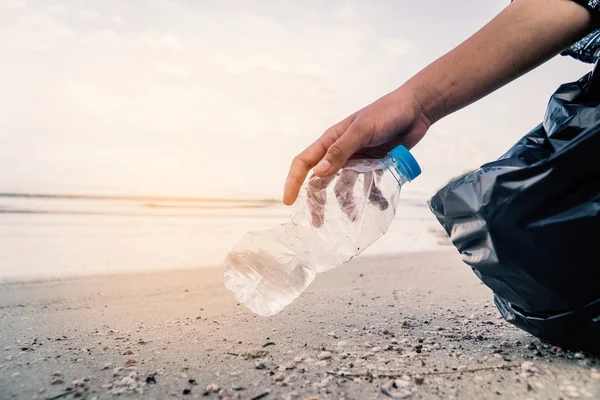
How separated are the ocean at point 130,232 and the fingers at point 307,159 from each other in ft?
10.4

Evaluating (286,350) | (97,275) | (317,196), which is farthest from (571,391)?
(97,275)

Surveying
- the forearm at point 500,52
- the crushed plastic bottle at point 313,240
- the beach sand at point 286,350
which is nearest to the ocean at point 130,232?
the beach sand at point 286,350

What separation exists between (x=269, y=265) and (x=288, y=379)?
47.9 inches

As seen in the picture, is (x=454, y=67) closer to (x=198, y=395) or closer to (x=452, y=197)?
(x=452, y=197)

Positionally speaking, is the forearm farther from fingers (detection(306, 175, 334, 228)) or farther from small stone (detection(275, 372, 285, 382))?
small stone (detection(275, 372, 285, 382))

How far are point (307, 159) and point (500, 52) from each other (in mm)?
916

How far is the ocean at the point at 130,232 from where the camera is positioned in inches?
198

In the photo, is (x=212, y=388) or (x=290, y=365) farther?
(x=290, y=365)

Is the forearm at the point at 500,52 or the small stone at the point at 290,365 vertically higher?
the forearm at the point at 500,52

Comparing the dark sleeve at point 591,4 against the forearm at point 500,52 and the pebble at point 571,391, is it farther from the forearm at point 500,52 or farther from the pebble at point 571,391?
the pebble at point 571,391

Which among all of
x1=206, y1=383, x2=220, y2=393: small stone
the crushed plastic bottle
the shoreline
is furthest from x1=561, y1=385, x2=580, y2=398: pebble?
the shoreline

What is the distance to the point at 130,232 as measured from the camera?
269 inches

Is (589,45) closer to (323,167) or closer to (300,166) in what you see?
(323,167)

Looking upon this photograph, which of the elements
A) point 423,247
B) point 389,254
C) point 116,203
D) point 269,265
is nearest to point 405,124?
point 269,265
